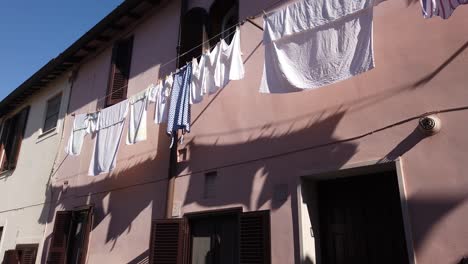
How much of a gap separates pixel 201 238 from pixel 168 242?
1.80 ft

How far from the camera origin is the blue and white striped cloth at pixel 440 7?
3764 millimetres

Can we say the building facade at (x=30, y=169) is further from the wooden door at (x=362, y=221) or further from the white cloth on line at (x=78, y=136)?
the wooden door at (x=362, y=221)

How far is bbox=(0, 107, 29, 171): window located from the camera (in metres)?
13.8

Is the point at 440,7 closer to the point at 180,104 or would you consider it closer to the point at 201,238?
the point at 180,104

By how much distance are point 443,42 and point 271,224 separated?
122 inches

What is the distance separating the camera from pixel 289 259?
203 inches

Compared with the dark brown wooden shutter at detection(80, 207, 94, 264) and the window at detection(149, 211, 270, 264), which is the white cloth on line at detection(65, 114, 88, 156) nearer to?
the dark brown wooden shutter at detection(80, 207, 94, 264)

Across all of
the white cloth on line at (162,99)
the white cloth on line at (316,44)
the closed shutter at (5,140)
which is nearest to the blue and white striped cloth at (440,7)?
the white cloth on line at (316,44)

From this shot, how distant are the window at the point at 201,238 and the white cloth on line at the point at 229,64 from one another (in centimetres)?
196

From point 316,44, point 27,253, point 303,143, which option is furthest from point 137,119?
point 27,253

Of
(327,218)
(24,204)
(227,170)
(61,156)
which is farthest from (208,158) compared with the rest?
(24,204)

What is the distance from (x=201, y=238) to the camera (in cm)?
667

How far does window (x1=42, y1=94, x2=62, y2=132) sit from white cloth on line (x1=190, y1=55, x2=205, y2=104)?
25.0 ft

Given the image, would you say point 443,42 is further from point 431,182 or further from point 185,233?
point 185,233
